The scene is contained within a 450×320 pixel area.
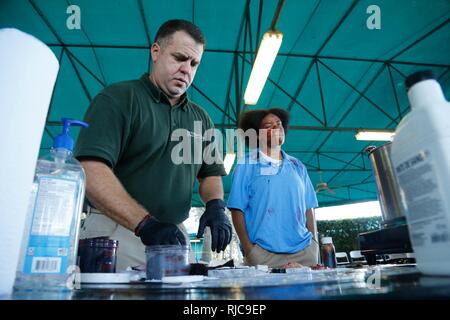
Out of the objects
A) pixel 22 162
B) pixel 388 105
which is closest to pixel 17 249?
pixel 22 162

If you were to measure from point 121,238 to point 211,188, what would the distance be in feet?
1.60

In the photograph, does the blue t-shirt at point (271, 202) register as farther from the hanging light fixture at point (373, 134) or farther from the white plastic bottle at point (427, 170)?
the hanging light fixture at point (373, 134)

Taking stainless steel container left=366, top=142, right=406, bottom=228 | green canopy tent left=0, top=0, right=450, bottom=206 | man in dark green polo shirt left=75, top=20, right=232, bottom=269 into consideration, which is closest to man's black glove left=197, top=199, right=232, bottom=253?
man in dark green polo shirt left=75, top=20, right=232, bottom=269

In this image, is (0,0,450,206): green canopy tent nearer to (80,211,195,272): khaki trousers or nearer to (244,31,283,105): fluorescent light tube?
(244,31,283,105): fluorescent light tube

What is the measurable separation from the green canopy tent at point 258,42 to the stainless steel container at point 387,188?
3.35 metres

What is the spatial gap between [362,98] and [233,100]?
2.50 m

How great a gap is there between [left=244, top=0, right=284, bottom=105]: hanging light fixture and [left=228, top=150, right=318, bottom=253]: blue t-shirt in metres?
A: 1.49

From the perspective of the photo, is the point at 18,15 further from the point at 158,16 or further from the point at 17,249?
the point at 17,249

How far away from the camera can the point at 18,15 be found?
3764mm

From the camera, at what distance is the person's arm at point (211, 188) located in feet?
4.47

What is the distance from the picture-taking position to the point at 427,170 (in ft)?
1.31

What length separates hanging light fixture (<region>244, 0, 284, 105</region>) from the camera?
2848mm

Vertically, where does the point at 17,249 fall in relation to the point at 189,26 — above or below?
below

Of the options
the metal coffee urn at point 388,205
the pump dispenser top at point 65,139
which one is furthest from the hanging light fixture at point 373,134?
the pump dispenser top at point 65,139
